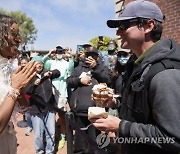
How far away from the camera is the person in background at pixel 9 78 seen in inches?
86.5

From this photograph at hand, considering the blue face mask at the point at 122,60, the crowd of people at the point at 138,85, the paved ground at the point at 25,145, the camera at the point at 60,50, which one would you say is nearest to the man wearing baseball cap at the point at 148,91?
the crowd of people at the point at 138,85

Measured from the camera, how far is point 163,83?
1815mm

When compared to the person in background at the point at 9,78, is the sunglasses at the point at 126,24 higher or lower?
higher

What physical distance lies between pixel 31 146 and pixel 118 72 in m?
2.72

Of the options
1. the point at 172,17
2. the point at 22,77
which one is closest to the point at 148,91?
the point at 22,77

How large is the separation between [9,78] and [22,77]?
0.70 ft

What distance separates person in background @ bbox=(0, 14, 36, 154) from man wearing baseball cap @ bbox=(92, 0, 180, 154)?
25.3 inches

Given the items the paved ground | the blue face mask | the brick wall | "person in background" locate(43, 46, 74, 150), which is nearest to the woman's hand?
the blue face mask

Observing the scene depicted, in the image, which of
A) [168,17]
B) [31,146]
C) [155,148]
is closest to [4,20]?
[155,148]

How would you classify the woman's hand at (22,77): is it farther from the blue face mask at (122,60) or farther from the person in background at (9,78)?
the blue face mask at (122,60)

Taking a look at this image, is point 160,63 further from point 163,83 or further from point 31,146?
point 31,146

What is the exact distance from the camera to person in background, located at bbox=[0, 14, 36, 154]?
2.20 metres

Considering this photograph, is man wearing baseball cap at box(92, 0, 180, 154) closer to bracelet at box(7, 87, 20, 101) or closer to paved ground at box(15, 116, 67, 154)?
bracelet at box(7, 87, 20, 101)

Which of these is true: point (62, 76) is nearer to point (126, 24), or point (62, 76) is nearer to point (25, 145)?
point (25, 145)
